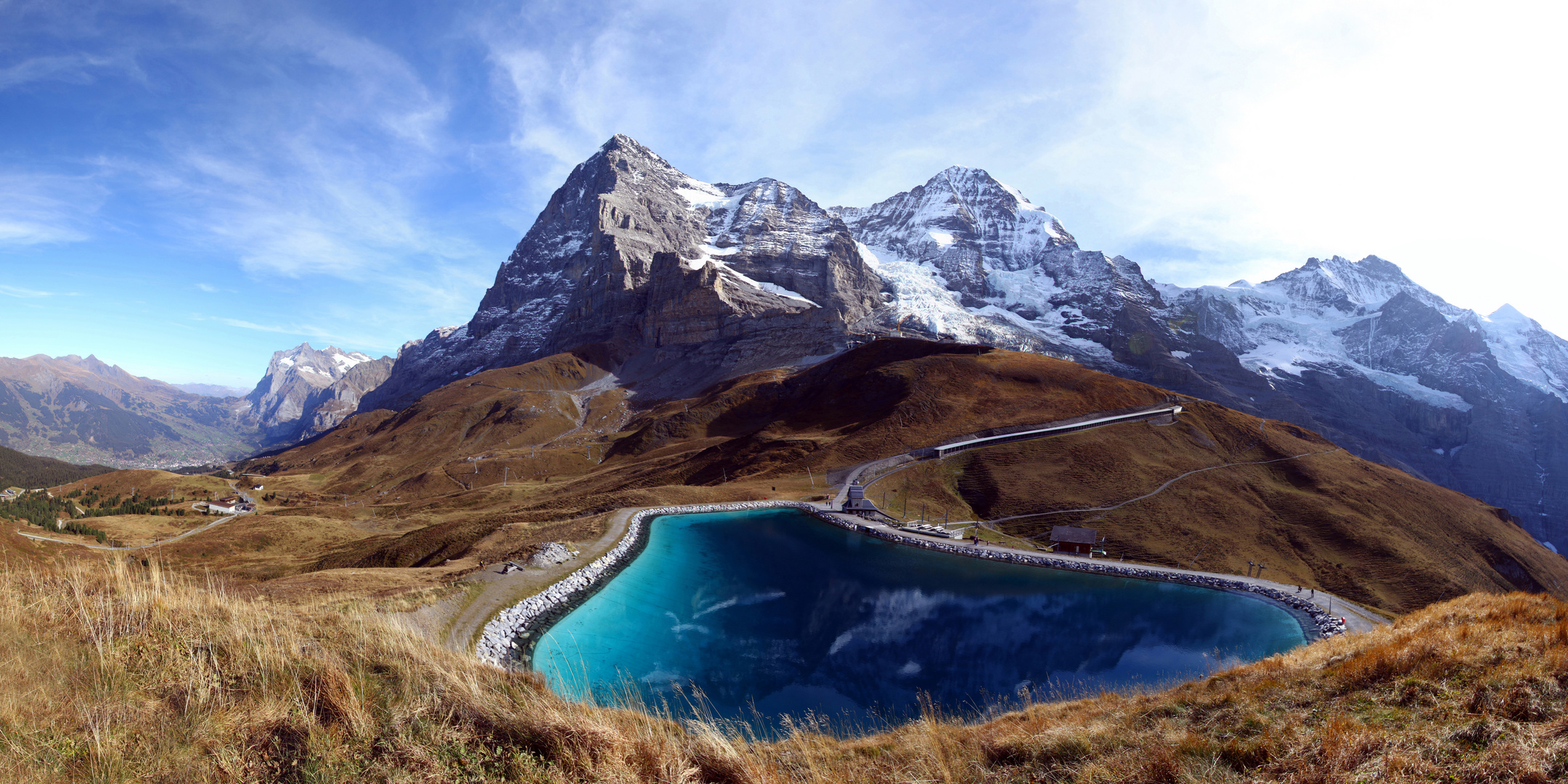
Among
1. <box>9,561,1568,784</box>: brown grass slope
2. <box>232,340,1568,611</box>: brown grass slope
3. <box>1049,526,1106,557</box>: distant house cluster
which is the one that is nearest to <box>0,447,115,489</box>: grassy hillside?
<box>232,340,1568,611</box>: brown grass slope

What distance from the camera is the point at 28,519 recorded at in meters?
57.5

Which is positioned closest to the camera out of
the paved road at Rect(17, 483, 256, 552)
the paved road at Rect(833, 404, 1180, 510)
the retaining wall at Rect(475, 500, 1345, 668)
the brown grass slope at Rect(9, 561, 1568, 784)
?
the brown grass slope at Rect(9, 561, 1568, 784)

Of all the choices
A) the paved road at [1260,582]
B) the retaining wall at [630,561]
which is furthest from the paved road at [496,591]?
the paved road at [1260,582]

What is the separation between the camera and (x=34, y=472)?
115m

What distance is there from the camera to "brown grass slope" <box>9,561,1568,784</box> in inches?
210

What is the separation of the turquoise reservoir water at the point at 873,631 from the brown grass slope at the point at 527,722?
870cm

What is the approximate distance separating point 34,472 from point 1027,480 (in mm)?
183199

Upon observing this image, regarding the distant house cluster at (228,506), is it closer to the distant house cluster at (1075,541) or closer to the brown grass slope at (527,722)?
the brown grass slope at (527,722)

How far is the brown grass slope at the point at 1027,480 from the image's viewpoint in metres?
44.7

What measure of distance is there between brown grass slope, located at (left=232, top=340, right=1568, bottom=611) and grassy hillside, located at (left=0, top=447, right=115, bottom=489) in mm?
46605

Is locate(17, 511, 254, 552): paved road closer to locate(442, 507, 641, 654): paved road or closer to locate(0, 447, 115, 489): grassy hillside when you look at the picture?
locate(442, 507, 641, 654): paved road

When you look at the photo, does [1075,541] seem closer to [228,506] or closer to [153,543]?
[153,543]

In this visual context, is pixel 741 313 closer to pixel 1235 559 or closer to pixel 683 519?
pixel 683 519

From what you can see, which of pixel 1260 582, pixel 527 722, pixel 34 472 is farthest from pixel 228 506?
pixel 1260 582
